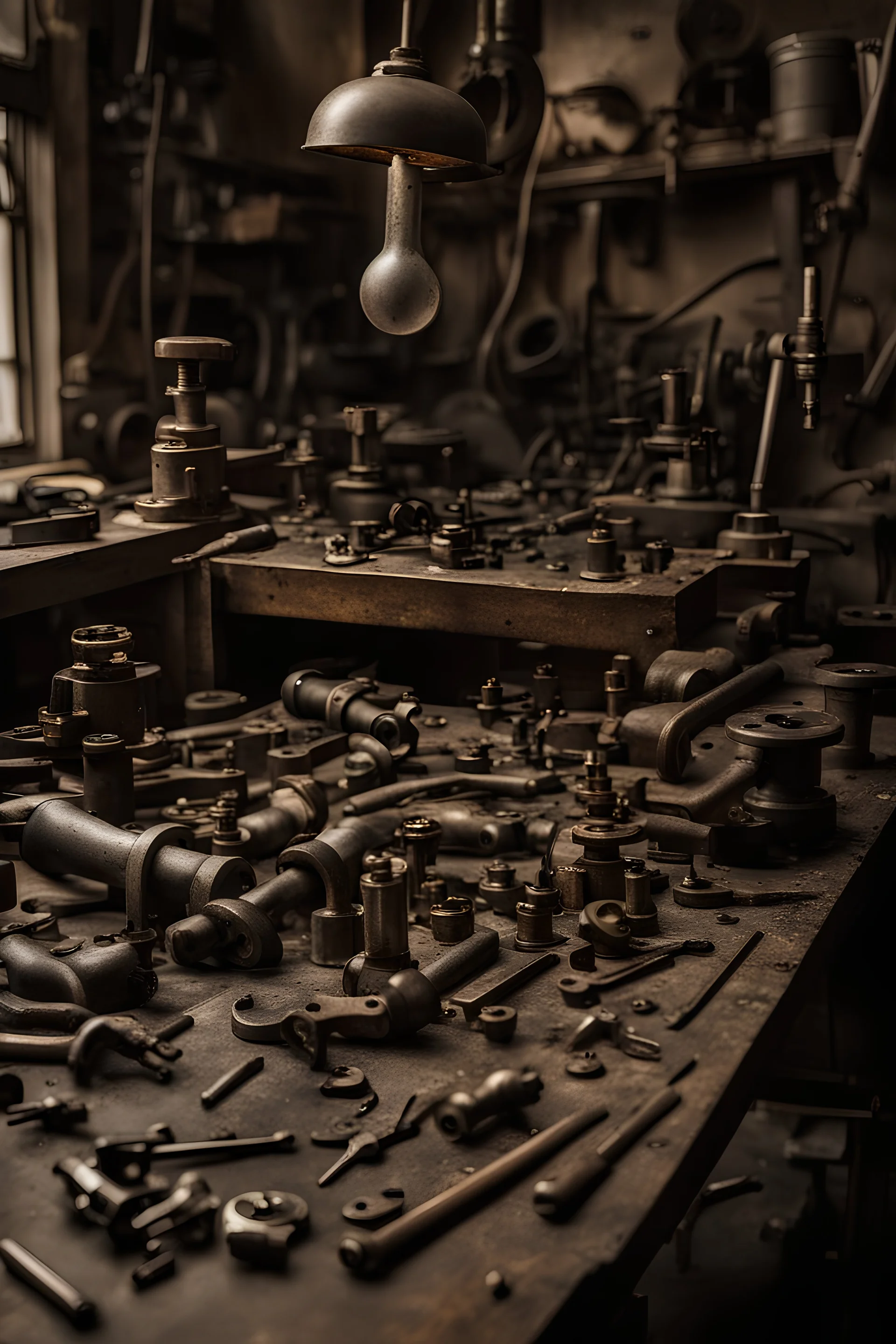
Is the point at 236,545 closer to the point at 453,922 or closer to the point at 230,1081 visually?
the point at 453,922

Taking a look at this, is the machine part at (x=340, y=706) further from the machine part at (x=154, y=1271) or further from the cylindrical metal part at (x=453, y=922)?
the machine part at (x=154, y=1271)

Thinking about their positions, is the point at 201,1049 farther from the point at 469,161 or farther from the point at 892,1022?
the point at 892,1022

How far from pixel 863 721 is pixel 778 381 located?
1.85 meters

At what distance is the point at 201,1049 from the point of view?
1.70 m

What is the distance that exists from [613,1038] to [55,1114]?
0.65 meters

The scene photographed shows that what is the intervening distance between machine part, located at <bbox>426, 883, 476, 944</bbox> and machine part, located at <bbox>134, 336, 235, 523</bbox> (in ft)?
5.81

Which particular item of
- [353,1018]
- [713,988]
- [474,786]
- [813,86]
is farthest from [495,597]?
[813,86]

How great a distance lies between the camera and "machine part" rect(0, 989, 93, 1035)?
A: 171cm

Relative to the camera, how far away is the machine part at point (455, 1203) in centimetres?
125

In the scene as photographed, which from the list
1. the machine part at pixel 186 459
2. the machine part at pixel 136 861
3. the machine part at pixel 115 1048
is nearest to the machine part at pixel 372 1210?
the machine part at pixel 115 1048

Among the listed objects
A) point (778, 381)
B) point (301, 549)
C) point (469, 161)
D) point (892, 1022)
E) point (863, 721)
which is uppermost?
point (469, 161)

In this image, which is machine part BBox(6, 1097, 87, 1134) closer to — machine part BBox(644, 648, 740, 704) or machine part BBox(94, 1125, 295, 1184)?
machine part BBox(94, 1125, 295, 1184)

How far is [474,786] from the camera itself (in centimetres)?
262

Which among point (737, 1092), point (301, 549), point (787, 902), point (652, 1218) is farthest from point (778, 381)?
point (652, 1218)
